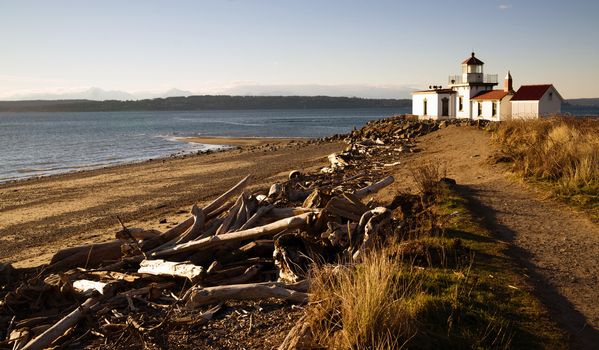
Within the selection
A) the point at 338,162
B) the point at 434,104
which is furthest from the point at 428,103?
the point at 338,162

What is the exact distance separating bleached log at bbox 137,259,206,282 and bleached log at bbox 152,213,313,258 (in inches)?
20.0

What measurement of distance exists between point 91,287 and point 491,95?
Result: 42.9 metres

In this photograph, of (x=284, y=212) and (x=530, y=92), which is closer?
(x=284, y=212)

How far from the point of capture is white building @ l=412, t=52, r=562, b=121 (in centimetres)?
4128

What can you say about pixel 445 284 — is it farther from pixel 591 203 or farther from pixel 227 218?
pixel 591 203

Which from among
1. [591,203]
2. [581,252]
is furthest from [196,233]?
[591,203]

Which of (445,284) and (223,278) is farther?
(223,278)

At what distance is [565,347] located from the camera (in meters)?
5.16

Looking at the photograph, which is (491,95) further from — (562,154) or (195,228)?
(195,228)

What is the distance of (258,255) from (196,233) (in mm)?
1516

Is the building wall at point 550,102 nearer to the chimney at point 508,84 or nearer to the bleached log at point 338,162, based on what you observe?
the chimney at point 508,84

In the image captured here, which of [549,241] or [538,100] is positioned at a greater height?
[538,100]

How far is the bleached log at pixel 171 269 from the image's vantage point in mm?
7438

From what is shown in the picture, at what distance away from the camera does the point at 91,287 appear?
7352 millimetres
